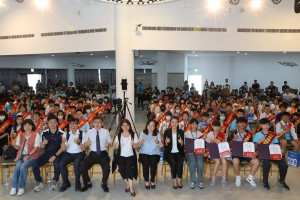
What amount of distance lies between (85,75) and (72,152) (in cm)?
1331

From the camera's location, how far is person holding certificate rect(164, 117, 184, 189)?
4062 millimetres

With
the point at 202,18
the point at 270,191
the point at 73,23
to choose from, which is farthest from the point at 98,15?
the point at 270,191

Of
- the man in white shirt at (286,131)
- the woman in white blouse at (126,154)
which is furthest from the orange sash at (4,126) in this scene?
the man in white shirt at (286,131)

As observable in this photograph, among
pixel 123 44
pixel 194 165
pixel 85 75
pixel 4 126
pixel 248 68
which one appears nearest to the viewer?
pixel 194 165

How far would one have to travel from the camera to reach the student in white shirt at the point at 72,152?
157 inches

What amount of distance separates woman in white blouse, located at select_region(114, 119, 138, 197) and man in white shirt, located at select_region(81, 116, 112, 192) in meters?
0.21

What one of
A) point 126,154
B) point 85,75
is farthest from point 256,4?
point 85,75

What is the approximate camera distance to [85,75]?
16.9m

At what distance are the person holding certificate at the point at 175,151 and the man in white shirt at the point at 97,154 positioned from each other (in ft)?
3.22

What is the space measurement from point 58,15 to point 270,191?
867 cm

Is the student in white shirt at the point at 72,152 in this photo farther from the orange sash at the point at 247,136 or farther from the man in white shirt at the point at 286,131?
the man in white shirt at the point at 286,131

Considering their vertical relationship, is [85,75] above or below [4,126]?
above

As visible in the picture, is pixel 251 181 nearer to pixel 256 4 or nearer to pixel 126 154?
pixel 126 154

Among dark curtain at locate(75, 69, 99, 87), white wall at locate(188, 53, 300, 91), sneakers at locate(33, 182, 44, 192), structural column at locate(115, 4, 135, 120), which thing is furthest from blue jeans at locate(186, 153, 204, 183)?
dark curtain at locate(75, 69, 99, 87)
